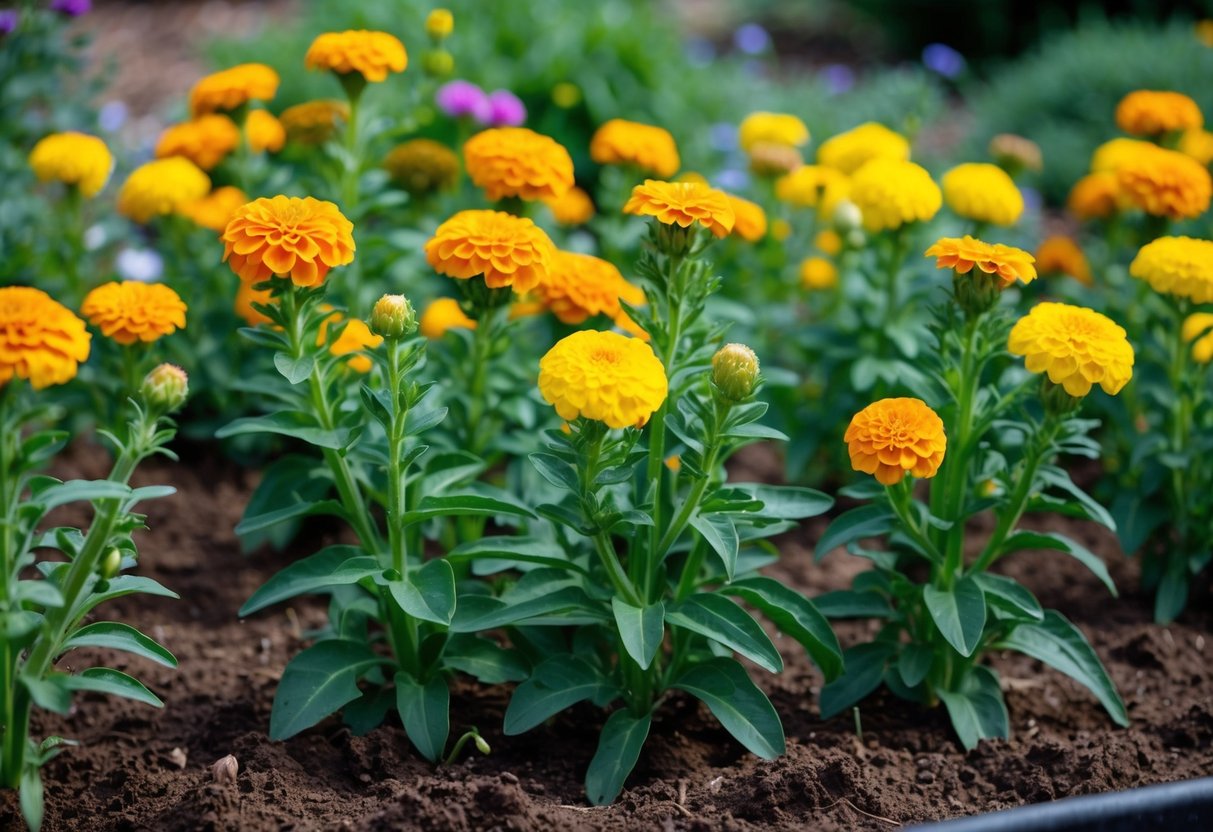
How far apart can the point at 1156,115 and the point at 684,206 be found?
6.18 ft

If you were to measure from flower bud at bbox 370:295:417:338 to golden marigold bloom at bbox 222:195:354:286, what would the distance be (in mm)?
122

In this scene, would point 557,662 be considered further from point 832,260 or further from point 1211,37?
point 1211,37

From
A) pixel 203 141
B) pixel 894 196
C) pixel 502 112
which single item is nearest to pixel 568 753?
pixel 894 196

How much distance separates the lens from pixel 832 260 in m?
3.92

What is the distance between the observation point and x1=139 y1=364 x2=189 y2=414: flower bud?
1.92m

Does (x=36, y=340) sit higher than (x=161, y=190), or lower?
higher

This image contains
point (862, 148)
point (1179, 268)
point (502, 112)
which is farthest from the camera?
point (502, 112)

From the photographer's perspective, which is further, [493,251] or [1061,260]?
[1061,260]

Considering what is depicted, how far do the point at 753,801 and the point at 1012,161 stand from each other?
7.59ft

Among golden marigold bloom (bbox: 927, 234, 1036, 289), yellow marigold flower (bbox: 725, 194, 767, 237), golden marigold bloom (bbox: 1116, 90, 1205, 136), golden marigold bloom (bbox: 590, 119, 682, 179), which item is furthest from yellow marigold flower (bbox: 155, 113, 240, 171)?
golden marigold bloom (bbox: 1116, 90, 1205, 136)

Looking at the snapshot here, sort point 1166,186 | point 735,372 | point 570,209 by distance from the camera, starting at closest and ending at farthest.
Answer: point 735,372
point 1166,186
point 570,209

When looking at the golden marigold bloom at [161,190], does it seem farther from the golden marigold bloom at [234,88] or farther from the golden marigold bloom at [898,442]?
the golden marigold bloom at [898,442]

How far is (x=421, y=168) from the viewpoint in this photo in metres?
3.28

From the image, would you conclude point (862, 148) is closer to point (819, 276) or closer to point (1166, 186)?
point (819, 276)
